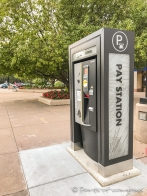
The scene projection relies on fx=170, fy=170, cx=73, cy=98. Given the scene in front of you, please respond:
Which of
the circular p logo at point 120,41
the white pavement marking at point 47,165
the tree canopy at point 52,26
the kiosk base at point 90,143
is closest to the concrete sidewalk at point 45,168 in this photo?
the white pavement marking at point 47,165

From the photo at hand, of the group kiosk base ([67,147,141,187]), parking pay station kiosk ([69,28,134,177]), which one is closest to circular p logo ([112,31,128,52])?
parking pay station kiosk ([69,28,134,177])

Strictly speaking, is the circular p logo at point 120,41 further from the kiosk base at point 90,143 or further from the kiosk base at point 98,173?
the kiosk base at point 98,173

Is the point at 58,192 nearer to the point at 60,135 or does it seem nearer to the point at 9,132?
the point at 60,135

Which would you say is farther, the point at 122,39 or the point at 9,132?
the point at 9,132

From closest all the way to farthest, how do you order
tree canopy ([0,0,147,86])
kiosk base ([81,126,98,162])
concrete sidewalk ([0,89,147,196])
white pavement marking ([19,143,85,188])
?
concrete sidewalk ([0,89,147,196]), white pavement marking ([19,143,85,188]), kiosk base ([81,126,98,162]), tree canopy ([0,0,147,86])

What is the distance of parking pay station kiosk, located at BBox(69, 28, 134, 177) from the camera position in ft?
8.27

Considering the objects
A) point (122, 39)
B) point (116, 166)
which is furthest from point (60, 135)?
point (122, 39)

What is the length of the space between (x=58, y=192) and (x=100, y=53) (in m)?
2.10

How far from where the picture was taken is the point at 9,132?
17.4 feet

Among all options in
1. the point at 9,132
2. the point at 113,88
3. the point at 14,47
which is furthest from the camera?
the point at 14,47

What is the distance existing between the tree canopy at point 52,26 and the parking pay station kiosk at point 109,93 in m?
6.85

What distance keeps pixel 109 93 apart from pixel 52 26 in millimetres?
10264

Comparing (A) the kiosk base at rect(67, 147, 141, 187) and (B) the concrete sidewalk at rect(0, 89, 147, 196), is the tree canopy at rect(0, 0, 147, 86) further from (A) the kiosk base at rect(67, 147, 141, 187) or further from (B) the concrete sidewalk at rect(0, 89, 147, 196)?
(A) the kiosk base at rect(67, 147, 141, 187)

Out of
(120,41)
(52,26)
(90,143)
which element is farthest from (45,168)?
(52,26)
